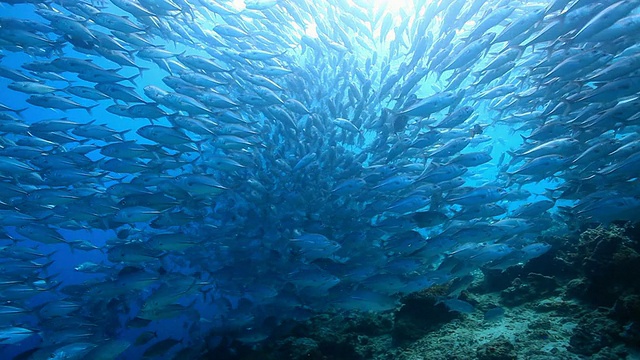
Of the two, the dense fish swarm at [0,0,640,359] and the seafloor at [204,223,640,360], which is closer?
the seafloor at [204,223,640,360]

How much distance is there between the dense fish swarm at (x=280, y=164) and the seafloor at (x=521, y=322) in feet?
2.22

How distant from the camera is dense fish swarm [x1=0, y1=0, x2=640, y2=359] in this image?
5945 mm

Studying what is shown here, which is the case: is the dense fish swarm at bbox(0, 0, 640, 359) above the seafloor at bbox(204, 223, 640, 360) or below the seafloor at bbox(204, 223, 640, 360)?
above

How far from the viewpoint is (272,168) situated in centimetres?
933

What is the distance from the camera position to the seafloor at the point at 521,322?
4.78m

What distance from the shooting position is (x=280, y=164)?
9.17 m

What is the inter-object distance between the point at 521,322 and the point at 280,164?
6.83 m

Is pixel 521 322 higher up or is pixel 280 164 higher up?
pixel 280 164

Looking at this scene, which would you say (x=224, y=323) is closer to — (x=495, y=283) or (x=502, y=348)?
(x=502, y=348)

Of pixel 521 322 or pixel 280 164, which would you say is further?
pixel 280 164

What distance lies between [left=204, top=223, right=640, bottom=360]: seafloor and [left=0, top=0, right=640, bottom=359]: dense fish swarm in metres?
0.68

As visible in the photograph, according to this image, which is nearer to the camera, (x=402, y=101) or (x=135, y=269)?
(x=135, y=269)

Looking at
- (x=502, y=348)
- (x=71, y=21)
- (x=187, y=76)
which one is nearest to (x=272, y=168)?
(x=187, y=76)

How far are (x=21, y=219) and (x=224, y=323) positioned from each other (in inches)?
212
